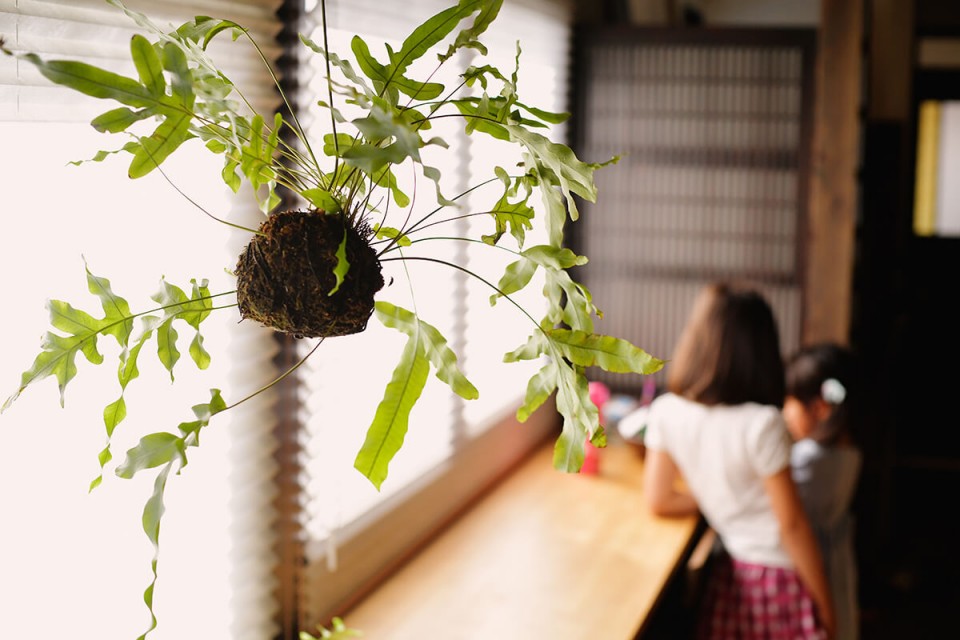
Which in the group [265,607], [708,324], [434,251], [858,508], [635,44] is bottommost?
[858,508]

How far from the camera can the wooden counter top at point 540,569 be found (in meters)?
2.16

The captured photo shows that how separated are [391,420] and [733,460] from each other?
1.72 meters

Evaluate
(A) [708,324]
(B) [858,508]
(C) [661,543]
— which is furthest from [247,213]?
(B) [858,508]

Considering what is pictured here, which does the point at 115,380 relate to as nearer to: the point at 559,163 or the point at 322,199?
the point at 322,199

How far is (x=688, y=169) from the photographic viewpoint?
3.55 metres

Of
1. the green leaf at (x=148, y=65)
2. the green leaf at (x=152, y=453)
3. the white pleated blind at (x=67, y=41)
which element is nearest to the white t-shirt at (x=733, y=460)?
the white pleated blind at (x=67, y=41)

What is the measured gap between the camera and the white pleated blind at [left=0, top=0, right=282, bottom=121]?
1.24 meters

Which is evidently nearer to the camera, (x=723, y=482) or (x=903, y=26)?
(x=723, y=482)

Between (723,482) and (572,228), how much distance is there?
135cm

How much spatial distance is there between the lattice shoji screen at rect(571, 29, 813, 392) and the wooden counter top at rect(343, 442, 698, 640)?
30.2 inches

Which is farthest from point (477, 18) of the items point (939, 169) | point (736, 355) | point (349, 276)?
point (939, 169)

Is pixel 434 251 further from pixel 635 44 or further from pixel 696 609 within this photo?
pixel 635 44

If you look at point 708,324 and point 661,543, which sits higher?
point 708,324

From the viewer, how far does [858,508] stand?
420 centimetres
